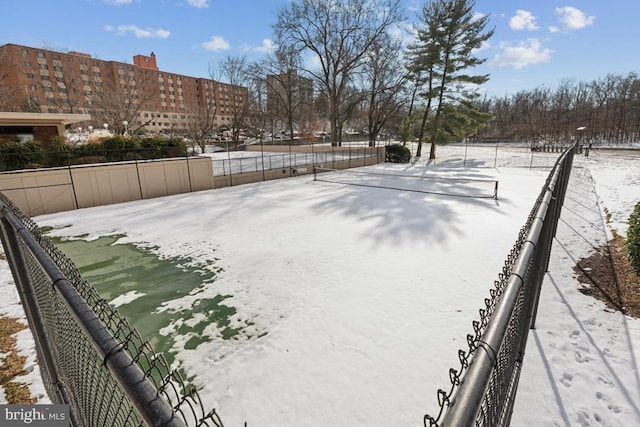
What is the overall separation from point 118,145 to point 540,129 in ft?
210

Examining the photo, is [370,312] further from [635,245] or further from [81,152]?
[81,152]

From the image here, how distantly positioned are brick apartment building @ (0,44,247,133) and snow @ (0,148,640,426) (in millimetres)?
21506

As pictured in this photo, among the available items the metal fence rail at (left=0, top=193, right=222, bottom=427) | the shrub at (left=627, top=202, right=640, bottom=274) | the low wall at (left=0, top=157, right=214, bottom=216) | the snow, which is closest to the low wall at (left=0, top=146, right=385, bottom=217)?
the low wall at (left=0, top=157, right=214, bottom=216)

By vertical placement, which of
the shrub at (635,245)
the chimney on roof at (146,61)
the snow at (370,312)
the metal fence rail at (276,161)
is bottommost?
the snow at (370,312)

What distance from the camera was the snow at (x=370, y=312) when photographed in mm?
3354

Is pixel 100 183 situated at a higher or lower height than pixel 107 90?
lower

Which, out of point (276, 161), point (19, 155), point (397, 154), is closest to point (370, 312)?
point (19, 155)

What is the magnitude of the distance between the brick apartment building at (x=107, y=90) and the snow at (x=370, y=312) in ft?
70.6
